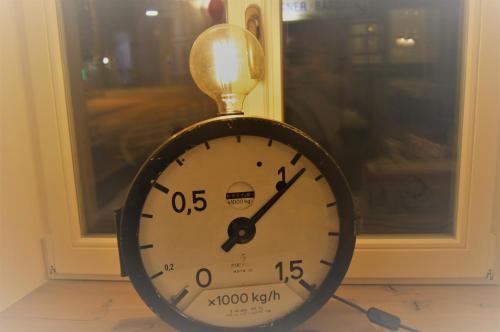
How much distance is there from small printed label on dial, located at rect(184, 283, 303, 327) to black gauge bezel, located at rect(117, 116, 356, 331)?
1 centimetres

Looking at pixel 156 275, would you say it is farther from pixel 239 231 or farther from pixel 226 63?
pixel 226 63

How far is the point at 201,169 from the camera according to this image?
0.60 meters

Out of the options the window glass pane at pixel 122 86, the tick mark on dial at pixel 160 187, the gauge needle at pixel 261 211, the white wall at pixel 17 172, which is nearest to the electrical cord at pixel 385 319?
the gauge needle at pixel 261 211

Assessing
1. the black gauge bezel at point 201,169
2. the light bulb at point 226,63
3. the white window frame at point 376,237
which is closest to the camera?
the black gauge bezel at point 201,169

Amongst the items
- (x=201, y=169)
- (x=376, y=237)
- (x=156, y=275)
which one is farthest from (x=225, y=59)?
(x=376, y=237)

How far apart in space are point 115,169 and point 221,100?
393 mm

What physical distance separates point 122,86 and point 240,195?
0.48m

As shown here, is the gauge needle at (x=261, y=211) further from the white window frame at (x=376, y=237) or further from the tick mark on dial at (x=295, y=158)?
the white window frame at (x=376, y=237)

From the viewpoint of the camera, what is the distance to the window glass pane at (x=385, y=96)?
0.88m

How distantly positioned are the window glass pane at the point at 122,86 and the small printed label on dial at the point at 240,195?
13.6 inches

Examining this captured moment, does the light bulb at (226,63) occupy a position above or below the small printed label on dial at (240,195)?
above

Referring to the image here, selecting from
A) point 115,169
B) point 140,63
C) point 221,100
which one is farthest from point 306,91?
point 115,169

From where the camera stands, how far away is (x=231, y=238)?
0.62 meters

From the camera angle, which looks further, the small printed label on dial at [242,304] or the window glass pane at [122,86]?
the window glass pane at [122,86]
